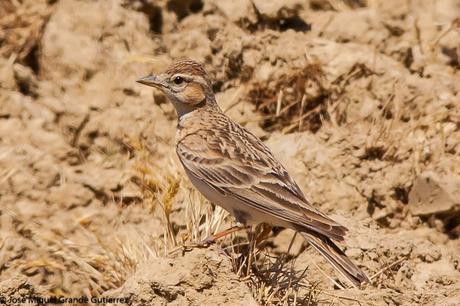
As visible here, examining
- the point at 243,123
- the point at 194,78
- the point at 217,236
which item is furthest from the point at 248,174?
the point at 243,123

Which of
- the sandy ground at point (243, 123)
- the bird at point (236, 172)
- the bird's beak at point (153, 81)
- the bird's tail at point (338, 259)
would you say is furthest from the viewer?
the bird's beak at point (153, 81)

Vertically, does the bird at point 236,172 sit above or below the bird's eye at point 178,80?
below

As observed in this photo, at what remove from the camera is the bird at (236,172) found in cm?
603

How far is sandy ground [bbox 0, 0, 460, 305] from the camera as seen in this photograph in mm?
6738

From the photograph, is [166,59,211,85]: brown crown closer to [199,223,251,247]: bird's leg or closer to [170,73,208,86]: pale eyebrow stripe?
[170,73,208,86]: pale eyebrow stripe

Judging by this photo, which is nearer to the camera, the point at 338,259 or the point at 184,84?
the point at 338,259

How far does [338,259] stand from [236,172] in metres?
1.13

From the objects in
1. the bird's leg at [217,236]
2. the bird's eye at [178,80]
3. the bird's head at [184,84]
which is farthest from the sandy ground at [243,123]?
the bird's eye at [178,80]

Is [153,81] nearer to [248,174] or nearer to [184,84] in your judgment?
[184,84]

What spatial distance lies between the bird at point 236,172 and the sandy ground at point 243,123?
0.25m

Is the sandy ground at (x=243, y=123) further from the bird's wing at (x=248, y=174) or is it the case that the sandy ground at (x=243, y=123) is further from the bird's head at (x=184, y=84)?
the bird's head at (x=184, y=84)

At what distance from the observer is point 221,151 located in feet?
22.6

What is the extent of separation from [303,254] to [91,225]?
5.87ft

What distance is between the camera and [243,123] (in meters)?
8.06
